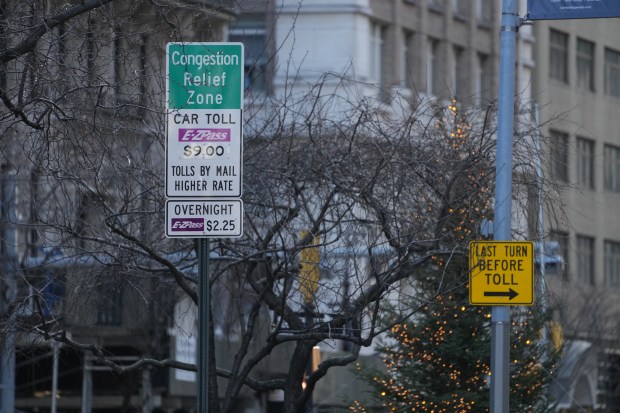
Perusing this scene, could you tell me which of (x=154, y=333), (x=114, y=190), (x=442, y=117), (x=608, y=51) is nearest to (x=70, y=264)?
(x=114, y=190)

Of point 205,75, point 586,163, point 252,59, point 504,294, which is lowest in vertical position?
point 504,294

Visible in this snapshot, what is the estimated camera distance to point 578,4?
14852 millimetres

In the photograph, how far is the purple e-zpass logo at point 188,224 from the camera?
31.1 feet

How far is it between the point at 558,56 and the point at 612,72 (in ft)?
12.7

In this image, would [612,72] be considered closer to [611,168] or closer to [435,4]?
[611,168]

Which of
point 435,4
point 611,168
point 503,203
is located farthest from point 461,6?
point 503,203

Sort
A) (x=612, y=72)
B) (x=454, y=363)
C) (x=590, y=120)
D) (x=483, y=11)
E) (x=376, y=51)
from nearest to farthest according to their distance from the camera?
1. (x=454, y=363)
2. (x=376, y=51)
3. (x=483, y=11)
4. (x=590, y=120)
5. (x=612, y=72)

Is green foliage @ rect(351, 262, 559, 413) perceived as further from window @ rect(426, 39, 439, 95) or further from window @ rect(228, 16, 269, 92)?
window @ rect(426, 39, 439, 95)

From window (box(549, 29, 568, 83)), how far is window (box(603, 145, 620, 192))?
129 inches

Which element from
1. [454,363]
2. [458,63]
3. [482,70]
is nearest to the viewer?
[454,363]

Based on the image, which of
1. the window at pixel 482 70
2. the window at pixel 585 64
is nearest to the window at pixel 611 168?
the window at pixel 585 64

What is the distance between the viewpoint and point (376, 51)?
37.9 m

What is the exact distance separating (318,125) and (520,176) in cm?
223

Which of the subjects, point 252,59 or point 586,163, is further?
point 586,163
